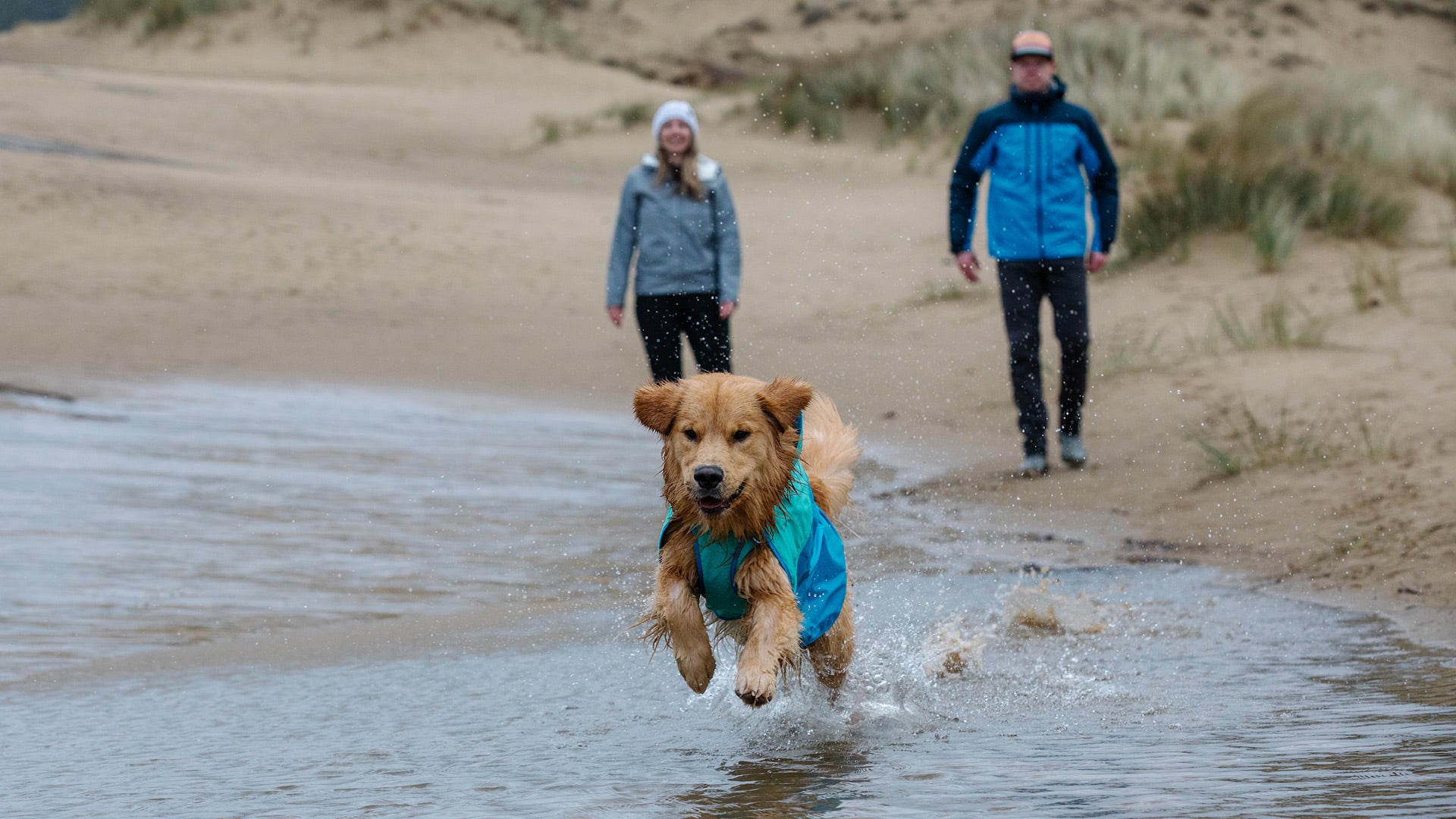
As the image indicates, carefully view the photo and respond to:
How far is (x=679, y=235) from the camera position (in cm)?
799

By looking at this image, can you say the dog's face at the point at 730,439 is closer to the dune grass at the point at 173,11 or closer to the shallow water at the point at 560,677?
the shallow water at the point at 560,677

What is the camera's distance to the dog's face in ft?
13.9

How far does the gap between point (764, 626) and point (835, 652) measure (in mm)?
574

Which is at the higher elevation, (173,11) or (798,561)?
(173,11)

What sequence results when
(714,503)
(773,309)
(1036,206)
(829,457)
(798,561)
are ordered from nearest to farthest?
(714,503) < (798,561) < (829,457) < (1036,206) < (773,309)

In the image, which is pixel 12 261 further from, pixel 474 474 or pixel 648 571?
pixel 648 571

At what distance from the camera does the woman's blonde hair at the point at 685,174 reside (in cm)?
798

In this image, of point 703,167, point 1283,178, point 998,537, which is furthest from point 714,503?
point 1283,178

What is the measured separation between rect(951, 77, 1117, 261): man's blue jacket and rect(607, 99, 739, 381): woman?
3.72 ft

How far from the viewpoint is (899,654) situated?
→ 5.38 meters

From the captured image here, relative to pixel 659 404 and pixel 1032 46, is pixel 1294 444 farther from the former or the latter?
pixel 659 404

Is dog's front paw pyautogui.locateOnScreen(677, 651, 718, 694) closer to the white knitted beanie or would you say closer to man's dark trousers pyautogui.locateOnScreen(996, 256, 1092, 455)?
the white knitted beanie

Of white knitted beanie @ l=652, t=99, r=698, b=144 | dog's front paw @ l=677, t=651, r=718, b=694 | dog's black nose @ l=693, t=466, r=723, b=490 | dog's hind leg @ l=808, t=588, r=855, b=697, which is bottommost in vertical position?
dog's hind leg @ l=808, t=588, r=855, b=697

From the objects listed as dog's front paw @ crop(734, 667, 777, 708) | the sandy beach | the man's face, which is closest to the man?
the man's face
